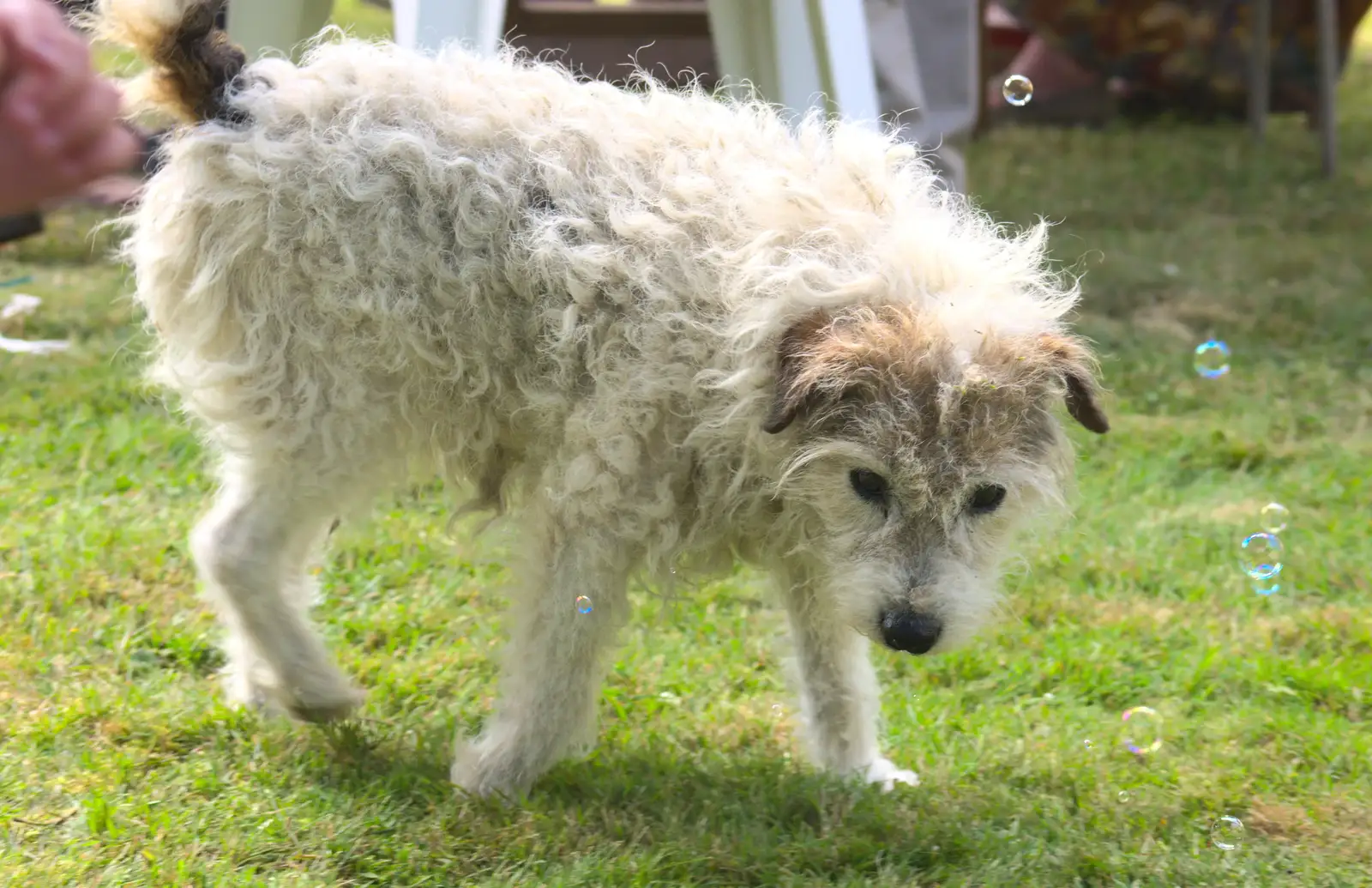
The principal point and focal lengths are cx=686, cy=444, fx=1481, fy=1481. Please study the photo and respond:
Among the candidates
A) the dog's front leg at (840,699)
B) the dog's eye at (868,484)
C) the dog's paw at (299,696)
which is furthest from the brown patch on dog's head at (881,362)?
the dog's paw at (299,696)

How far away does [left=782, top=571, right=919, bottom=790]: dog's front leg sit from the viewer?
133 inches

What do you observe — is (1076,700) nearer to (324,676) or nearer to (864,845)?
(864,845)

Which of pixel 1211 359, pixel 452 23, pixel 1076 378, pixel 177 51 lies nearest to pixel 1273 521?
pixel 1211 359

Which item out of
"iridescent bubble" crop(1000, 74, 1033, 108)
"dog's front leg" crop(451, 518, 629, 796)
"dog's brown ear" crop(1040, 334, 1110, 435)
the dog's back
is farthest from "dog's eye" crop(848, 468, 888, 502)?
"iridescent bubble" crop(1000, 74, 1033, 108)

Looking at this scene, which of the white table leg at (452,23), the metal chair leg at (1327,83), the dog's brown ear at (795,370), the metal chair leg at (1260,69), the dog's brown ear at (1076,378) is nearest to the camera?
the dog's brown ear at (795,370)

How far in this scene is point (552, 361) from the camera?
3.05 m

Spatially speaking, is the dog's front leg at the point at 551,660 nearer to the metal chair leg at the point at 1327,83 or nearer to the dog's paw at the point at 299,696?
the dog's paw at the point at 299,696

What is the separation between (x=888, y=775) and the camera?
11.2 ft

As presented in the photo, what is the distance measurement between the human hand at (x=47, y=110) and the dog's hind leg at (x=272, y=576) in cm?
152

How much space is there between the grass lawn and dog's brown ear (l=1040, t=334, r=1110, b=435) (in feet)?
2.67

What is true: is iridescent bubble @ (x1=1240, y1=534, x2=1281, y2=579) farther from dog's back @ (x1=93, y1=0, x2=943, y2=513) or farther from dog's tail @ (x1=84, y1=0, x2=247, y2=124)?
dog's tail @ (x1=84, y1=0, x2=247, y2=124)

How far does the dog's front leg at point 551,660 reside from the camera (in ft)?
10.0

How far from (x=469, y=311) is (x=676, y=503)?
59 cm

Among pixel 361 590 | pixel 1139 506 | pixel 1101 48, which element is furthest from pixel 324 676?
pixel 1101 48
